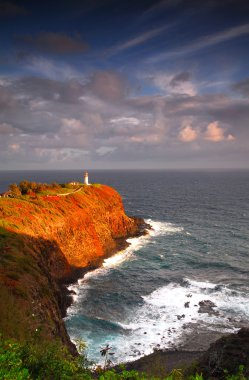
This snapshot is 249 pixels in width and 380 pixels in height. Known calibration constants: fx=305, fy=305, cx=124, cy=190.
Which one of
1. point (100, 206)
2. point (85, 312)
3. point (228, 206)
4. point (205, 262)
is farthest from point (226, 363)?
point (228, 206)

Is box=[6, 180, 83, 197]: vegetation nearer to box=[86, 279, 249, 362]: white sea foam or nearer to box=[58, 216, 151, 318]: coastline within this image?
box=[58, 216, 151, 318]: coastline

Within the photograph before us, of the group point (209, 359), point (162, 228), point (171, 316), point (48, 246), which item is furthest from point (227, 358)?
point (162, 228)

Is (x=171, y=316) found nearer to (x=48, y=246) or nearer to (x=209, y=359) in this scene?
(x=209, y=359)

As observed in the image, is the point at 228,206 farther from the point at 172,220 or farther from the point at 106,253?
the point at 106,253

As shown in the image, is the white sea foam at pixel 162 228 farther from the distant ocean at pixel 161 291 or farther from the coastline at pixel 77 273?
the coastline at pixel 77 273

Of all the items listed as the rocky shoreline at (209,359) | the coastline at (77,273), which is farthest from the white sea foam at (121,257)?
the rocky shoreline at (209,359)

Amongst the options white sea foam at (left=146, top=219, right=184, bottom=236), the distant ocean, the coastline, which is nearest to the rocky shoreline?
the distant ocean

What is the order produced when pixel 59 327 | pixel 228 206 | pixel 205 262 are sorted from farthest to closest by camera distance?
pixel 228 206 < pixel 205 262 < pixel 59 327

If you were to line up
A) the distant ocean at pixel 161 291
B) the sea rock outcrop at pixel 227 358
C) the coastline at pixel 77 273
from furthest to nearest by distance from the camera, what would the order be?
the coastline at pixel 77 273
the distant ocean at pixel 161 291
the sea rock outcrop at pixel 227 358

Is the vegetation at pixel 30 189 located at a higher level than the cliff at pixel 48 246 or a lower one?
higher
